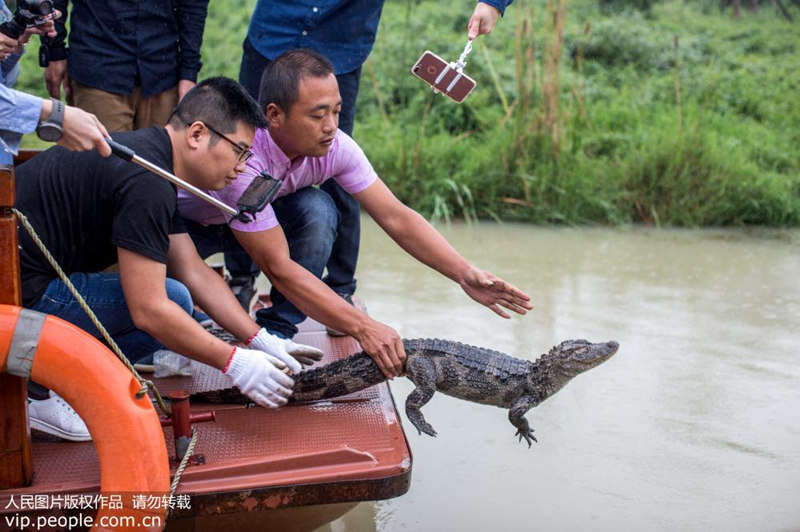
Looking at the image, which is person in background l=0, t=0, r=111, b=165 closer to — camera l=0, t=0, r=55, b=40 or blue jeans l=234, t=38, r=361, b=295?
camera l=0, t=0, r=55, b=40

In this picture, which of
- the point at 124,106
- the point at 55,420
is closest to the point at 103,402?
the point at 55,420

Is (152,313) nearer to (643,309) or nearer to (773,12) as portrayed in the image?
(643,309)

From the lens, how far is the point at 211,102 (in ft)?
9.20

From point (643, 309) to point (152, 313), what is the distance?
3.38 meters

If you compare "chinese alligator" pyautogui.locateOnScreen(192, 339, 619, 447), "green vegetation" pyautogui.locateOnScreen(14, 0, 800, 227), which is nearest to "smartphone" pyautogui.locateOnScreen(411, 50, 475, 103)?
"chinese alligator" pyautogui.locateOnScreen(192, 339, 619, 447)

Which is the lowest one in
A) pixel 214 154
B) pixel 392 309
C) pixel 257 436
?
pixel 392 309

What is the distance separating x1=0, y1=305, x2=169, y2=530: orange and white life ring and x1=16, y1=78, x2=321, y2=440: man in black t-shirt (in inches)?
12.8

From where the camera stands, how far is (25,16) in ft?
9.69

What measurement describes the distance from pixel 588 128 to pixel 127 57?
16.4ft

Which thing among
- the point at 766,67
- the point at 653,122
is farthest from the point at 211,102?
the point at 766,67

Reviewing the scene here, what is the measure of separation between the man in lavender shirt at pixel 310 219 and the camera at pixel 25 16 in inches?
29.9

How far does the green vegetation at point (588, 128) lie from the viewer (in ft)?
24.2

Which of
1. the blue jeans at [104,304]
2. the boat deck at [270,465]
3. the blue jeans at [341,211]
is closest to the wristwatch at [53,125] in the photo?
the blue jeans at [104,304]

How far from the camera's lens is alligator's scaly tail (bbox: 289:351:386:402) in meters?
3.02
